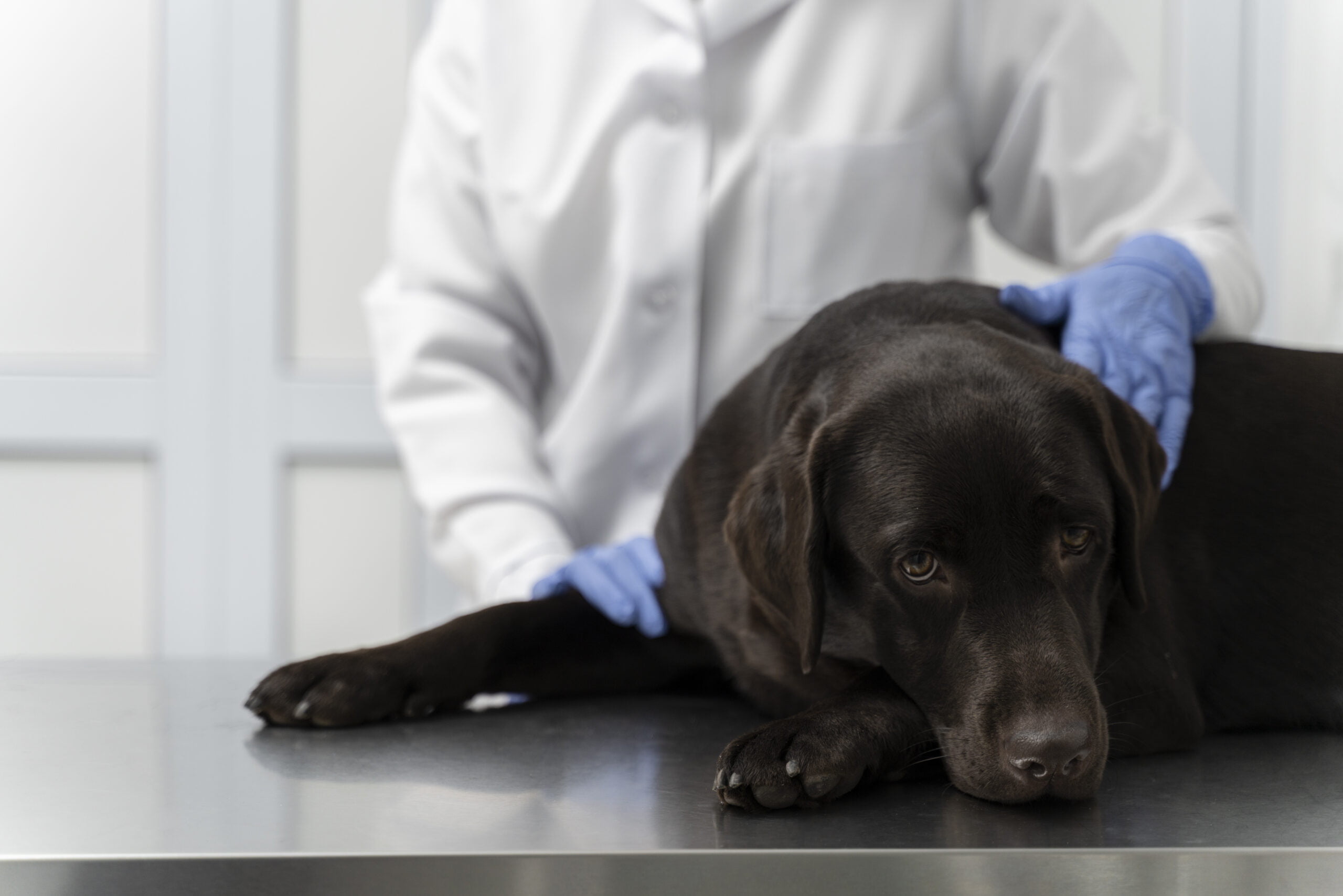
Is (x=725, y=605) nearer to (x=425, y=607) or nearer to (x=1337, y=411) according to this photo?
(x=1337, y=411)

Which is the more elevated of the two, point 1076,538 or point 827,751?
point 1076,538

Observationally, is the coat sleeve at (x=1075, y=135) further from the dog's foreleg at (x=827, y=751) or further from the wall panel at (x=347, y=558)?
the wall panel at (x=347, y=558)

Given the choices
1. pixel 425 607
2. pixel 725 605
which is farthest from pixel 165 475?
pixel 725 605

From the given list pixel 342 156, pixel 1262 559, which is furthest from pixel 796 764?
pixel 342 156

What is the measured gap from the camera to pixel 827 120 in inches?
58.1

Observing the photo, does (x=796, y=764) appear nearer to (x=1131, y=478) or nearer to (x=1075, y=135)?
(x=1131, y=478)

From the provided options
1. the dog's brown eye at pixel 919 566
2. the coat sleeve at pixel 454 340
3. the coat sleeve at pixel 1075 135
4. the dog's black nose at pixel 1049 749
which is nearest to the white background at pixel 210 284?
the coat sleeve at pixel 454 340

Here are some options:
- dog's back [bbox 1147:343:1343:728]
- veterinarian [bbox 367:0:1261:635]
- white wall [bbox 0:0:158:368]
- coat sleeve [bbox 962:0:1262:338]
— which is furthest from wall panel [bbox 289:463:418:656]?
dog's back [bbox 1147:343:1343:728]

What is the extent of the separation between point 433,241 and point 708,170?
1.43 ft

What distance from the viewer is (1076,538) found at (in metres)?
0.75

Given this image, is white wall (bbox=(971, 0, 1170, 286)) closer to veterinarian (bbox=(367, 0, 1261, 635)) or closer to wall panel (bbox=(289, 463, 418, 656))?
veterinarian (bbox=(367, 0, 1261, 635))

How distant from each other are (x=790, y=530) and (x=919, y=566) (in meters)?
0.10

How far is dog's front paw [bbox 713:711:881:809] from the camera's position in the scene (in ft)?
2.10

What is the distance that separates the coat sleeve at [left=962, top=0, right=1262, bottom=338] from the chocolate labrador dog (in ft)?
1.22
